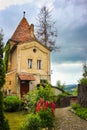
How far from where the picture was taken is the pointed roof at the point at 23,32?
52.3 metres

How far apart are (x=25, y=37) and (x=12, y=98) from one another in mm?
16075

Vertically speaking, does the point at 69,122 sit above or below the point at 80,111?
below

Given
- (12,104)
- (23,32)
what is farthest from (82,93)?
(23,32)

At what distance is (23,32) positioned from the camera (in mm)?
54125

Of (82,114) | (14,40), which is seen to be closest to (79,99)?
(82,114)

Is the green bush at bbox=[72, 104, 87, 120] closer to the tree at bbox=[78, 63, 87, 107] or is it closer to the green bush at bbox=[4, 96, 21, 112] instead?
the tree at bbox=[78, 63, 87, 107]

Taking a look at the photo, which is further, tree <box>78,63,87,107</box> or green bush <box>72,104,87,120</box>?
tree <box>78,63,87,107</box>

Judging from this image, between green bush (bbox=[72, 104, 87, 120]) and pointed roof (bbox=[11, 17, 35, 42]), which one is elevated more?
pointed roof (bbox=[11, 17, 35, 42])

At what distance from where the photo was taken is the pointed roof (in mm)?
52303

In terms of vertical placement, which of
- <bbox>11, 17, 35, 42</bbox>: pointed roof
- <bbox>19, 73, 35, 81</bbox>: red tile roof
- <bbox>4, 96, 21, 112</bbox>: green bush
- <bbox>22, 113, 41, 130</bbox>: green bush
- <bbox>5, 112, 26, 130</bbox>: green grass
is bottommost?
<bbox>5, 112, 26, 130</bbox>: green grass

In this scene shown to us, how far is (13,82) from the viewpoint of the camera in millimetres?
48281

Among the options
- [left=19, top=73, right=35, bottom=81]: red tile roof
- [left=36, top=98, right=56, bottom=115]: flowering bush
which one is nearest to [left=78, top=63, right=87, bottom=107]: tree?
[left=36, top=98, right=56, bottom=115]: flowering bush

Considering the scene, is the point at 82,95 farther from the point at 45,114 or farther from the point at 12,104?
the point at 12,104

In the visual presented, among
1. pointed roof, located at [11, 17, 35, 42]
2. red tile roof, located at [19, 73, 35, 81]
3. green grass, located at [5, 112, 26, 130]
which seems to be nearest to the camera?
green grass, located at [5, 112, 26, 130]
